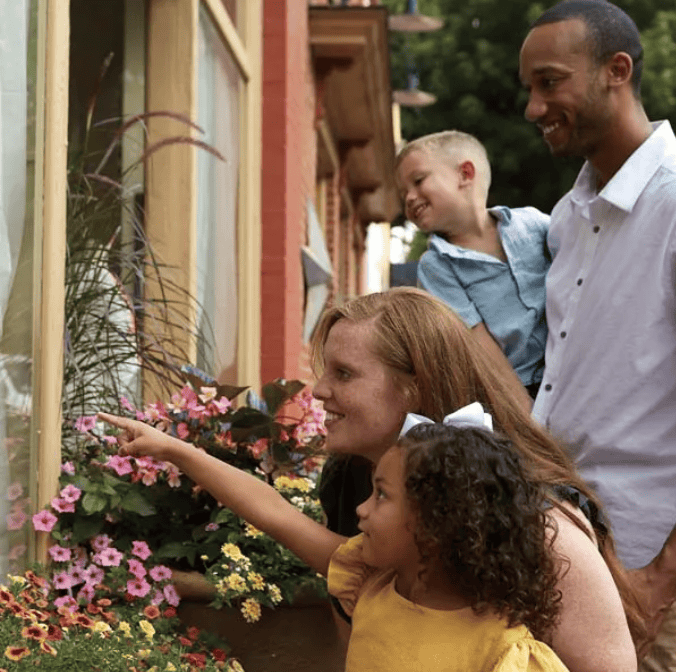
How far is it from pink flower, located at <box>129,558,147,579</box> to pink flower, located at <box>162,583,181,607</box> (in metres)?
0.07

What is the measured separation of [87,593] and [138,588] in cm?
13

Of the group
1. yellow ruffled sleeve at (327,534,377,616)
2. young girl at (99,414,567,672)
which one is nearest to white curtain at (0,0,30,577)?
yellow ruffled sleeve at (327,534,377,616)

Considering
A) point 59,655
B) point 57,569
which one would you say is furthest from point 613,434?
point 57,569

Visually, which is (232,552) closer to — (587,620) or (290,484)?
(290,484)

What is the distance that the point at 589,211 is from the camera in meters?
3.14

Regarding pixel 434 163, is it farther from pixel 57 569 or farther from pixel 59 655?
pixel 59 655

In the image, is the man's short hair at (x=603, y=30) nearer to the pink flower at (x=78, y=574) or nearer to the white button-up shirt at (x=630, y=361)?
the white button-up shirt at (x=630, y=361)

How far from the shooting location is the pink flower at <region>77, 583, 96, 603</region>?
11.2ft

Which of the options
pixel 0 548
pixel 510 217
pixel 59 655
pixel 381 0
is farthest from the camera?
pixel 381 0

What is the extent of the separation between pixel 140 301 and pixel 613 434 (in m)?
1.73

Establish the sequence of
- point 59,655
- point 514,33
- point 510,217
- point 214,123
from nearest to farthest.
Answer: point 59,655 → point 510,217 → point 214,123 → point 514,33

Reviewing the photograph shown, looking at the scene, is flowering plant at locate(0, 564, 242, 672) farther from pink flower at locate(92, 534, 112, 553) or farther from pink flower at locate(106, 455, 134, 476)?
pink flower at locate(106, 455, 134, 476)

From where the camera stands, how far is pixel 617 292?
2.98 meters

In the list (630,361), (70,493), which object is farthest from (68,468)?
(630,361)
